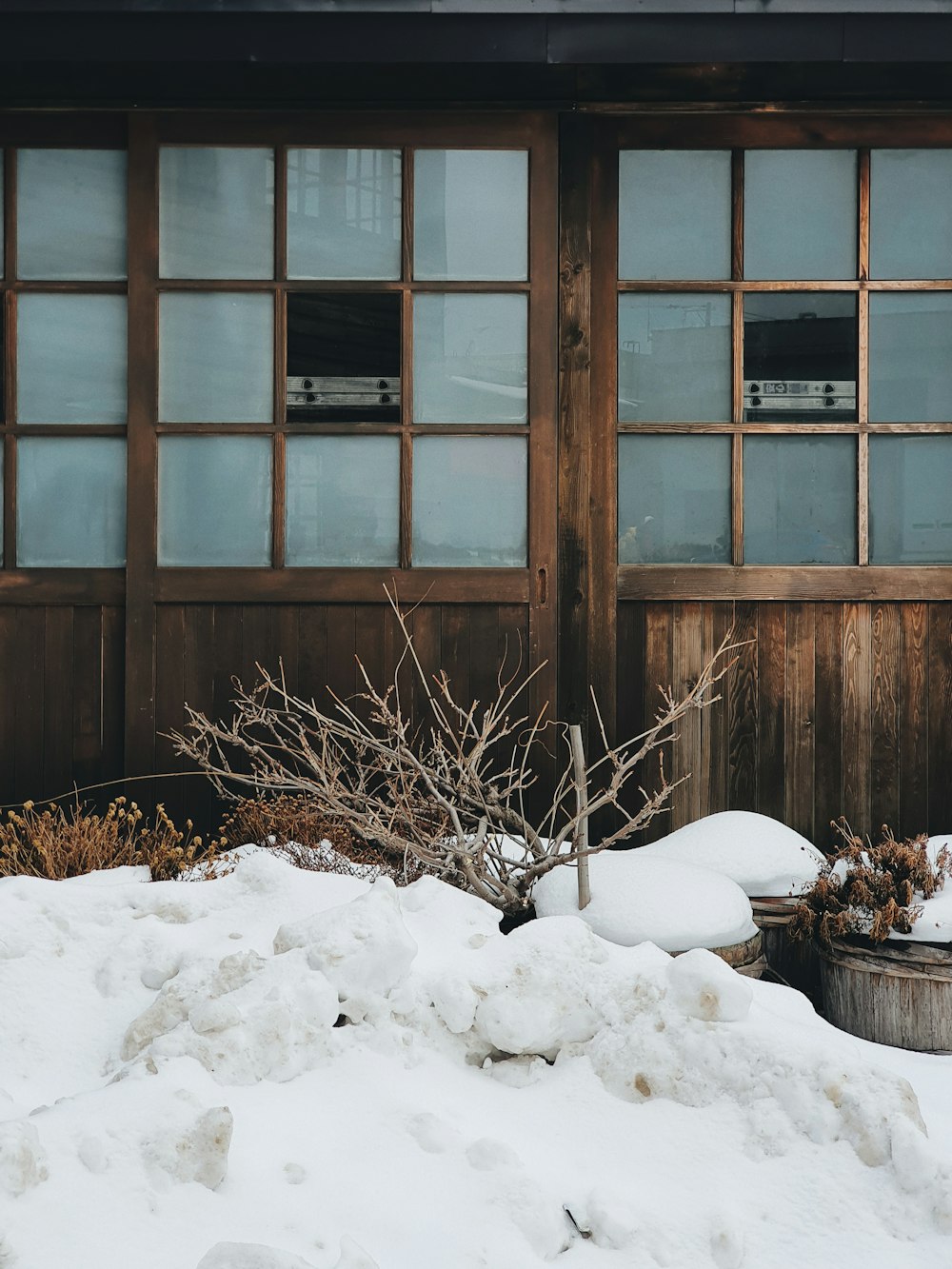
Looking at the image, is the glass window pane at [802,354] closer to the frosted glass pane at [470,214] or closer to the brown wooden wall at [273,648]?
the frosted glass pane at [470,214]

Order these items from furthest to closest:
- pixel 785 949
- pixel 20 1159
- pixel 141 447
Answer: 1. pixel 141 447
2. pixel 785 949
3. pixel 20 1159

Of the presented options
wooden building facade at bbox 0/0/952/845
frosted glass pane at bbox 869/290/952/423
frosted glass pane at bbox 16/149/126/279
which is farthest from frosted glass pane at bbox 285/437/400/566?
frosted glass pane at bbox 869/290/952/423

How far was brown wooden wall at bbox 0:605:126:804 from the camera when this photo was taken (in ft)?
13.2

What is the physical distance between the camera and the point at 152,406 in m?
4.01

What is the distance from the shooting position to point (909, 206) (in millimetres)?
4086

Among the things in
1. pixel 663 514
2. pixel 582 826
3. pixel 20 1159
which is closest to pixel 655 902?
pixel 582 826

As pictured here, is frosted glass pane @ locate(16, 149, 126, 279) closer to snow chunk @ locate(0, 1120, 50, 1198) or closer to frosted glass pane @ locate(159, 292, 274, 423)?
frosted glass pane @ locate(159, 292, 274, 423)

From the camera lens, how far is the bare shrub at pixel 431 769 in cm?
314

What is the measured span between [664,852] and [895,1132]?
1510 millimetres

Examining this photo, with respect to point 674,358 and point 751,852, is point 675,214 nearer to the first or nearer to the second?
point 674,358

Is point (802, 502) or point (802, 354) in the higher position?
point (802, 354)

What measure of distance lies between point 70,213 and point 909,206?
11.5 ft

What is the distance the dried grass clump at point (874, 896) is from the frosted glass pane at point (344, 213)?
2.87 m

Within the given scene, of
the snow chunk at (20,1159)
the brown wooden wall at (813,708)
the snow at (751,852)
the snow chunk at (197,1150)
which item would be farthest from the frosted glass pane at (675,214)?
the snow chunk at (20,1159)
